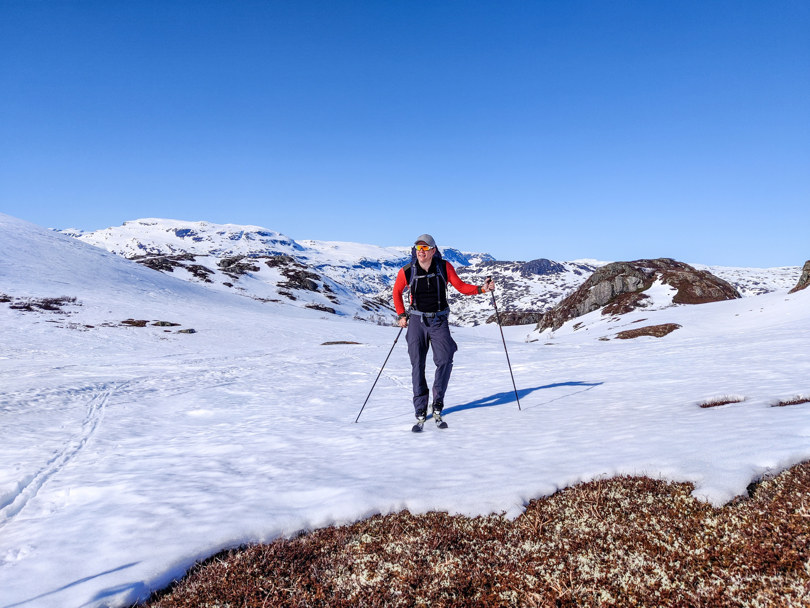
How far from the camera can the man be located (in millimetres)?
10258

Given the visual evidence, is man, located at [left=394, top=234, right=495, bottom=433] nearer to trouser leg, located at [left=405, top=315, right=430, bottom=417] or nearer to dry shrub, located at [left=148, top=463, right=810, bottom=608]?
trouser leg, located at [left=405, top=315, right=430, bottom=417]

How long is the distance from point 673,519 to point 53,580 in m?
6.19

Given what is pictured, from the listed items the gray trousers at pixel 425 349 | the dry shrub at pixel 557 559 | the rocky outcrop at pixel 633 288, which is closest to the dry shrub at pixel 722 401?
the dry shrub at pixel 557 559

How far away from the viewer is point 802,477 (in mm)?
4574

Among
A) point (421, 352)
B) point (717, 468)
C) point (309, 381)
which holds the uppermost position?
point (421, 352)

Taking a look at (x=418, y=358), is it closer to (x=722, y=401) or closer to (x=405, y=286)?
(x=405, y=286)

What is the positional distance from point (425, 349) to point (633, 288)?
83.0 meters

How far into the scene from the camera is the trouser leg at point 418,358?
10266 millimetres

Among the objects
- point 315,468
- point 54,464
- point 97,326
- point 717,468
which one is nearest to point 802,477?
point 717,468

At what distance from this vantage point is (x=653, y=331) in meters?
43.2

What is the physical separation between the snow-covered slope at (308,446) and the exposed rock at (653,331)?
23.2 m

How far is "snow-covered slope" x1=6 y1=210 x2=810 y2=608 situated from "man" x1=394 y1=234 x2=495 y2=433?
3.07 ft

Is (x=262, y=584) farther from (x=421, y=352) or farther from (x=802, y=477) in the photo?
(x=421, y=352)

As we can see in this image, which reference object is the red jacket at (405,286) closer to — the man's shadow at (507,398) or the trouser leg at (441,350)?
the trouser leg at (441,350)
